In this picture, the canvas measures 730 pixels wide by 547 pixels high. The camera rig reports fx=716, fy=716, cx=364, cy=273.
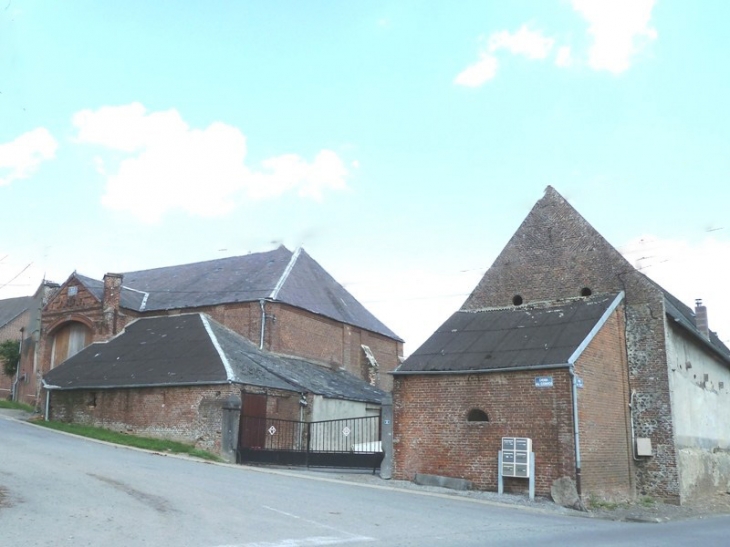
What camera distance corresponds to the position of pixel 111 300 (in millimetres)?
32531

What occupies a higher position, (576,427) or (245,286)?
(245,286)

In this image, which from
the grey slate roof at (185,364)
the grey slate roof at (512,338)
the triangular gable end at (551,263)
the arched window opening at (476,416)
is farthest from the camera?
the grey slate roof at (185,364)

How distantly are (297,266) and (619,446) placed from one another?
836 inches

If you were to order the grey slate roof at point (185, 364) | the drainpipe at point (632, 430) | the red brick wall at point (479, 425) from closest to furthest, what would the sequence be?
the red brick wall at point (479, 425) < the drainpipe at point (632, 430) < the grey slate roof at point (185, 364)

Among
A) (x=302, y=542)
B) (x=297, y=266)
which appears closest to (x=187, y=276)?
(x=297, y=266)

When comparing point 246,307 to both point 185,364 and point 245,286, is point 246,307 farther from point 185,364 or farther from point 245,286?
point 185,364

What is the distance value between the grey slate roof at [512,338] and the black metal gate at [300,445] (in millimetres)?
3569

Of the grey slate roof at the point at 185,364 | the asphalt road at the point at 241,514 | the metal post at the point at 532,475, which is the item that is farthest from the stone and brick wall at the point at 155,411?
the metal post at the point at 532,475

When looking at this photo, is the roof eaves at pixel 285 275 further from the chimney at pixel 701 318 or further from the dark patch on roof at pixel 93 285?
the chimney at pixel 701 318

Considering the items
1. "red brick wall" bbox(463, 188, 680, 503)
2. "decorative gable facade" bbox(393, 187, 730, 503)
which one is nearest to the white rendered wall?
"decorative gable facade" bbox(393, 187, 730, 503)

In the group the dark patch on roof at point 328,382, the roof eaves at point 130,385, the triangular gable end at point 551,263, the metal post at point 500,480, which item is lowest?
the metal post at point 500,480

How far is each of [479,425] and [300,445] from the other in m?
8.85

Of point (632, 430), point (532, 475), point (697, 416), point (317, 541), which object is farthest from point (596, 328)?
point (317, 541)

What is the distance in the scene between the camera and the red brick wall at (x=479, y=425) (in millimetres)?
17203
